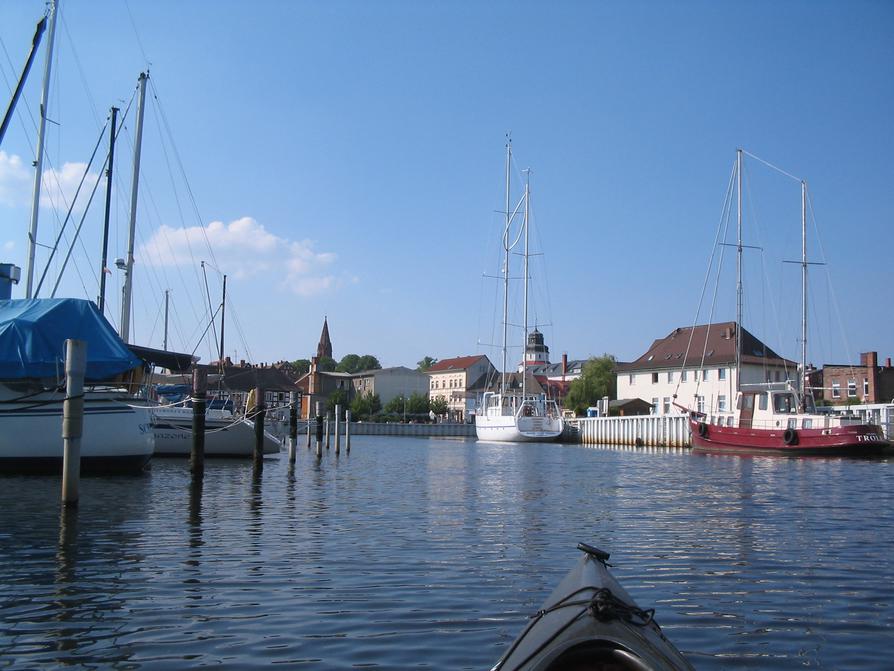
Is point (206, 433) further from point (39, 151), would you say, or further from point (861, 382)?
point (861, 382)

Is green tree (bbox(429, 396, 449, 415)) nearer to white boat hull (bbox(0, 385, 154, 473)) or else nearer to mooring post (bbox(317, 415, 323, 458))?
mooring post (bbox(317, 415, 323, 458))

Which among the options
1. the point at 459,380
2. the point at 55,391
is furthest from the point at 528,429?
the point at 459,380

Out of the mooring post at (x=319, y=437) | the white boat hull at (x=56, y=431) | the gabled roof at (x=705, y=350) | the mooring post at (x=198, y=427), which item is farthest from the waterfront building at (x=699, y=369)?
the white boat hull at (x=56, y=431)

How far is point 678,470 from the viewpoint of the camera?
106 ft

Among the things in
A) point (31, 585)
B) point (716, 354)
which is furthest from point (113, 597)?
point (716, 354)

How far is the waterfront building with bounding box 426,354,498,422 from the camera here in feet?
477

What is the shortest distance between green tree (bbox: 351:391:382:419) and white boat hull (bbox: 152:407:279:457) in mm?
96782

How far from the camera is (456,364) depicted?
16050cm

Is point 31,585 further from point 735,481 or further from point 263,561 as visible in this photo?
point 735,481

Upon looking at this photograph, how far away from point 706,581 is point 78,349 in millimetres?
11861

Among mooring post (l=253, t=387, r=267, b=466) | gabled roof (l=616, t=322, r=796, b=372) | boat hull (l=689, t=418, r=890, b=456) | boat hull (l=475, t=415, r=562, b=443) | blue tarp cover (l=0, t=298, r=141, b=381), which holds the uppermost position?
gabled roof (l=616, t=322, r=796, b=372)

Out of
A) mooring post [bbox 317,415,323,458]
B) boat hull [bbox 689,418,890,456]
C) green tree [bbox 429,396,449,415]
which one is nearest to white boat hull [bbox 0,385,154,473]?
mooring post [bbox 317,415,323,458]

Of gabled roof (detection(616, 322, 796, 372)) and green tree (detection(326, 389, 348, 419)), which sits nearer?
gabled roof (detection(616, 322, 796, 372))

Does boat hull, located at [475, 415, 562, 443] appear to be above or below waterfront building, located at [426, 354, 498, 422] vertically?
below
